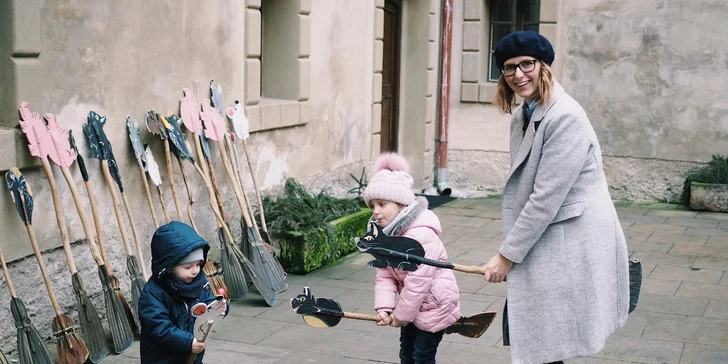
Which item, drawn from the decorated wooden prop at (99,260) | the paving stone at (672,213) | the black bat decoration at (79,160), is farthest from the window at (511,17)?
the decorated wooden prop at (99,260)

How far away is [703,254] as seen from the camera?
9164 mm

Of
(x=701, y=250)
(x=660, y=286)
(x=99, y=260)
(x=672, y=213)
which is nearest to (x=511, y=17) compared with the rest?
(x=672, y=213)

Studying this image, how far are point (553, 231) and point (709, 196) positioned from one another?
834 centimetres

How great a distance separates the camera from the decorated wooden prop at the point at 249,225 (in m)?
7.37

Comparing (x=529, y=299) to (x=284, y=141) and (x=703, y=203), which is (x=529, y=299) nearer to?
(x=284, y=141)

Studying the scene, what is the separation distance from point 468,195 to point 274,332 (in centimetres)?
674

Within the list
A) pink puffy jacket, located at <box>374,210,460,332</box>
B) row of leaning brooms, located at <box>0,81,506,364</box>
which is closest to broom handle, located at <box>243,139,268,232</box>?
row of leaning brooms, located at <box>0,81,506,364</box>

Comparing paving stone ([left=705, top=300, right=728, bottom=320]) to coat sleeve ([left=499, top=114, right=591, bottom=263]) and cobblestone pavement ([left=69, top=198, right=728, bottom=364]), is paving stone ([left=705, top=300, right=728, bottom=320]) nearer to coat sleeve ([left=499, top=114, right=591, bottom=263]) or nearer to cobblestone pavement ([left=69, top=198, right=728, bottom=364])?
cobblestone pavement ([left=69, top=198, right=728, bottom=364])

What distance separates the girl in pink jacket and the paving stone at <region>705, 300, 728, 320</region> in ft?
10.1

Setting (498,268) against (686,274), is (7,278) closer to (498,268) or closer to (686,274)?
(498,268)

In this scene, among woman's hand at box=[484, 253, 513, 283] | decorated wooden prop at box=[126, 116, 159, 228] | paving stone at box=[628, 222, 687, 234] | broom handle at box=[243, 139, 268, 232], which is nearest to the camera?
woman's hand at box=[484, 253, 513, 283]

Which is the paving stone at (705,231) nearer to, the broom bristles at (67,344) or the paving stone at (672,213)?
the paving stone at (672,213)

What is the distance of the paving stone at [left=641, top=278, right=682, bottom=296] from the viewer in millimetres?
7613

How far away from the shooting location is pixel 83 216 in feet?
19.3
